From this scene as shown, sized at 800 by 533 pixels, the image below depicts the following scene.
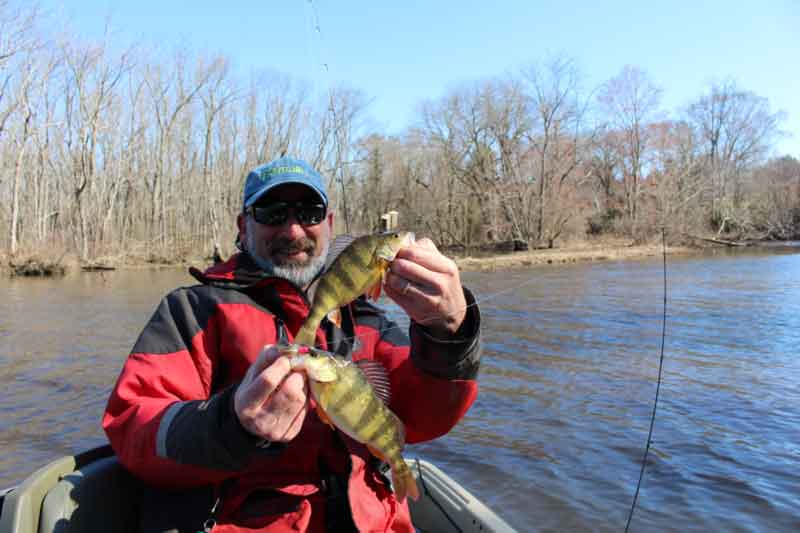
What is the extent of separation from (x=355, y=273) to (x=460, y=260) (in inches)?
1138

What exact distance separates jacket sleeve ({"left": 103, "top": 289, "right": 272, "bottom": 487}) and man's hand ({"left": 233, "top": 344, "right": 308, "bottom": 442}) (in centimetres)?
8

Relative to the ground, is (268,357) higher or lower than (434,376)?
higher

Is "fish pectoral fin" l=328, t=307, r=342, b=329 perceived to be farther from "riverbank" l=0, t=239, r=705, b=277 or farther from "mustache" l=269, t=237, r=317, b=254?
"riverbank" l=0, t=239, r=705, b=277

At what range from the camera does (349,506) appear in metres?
2.19

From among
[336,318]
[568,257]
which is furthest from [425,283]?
[568,257]

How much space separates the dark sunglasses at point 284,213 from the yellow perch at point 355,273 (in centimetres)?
70

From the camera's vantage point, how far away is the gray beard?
8.51 feet

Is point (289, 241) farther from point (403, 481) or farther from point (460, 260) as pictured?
point (460, 260)

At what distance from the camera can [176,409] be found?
1958 mm

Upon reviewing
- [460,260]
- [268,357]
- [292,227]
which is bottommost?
[460,260]

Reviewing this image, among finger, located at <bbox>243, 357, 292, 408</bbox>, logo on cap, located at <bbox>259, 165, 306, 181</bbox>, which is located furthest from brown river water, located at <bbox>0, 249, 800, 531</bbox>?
finger, located at <bbox>243, 357, 292, 408</bbox>

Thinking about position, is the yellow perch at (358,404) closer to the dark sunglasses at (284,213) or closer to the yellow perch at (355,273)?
the yellow perch at (355,273)

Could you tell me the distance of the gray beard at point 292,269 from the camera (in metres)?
2.59

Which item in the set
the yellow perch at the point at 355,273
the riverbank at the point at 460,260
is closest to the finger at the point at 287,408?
the yellow perch at the point at 355,273
